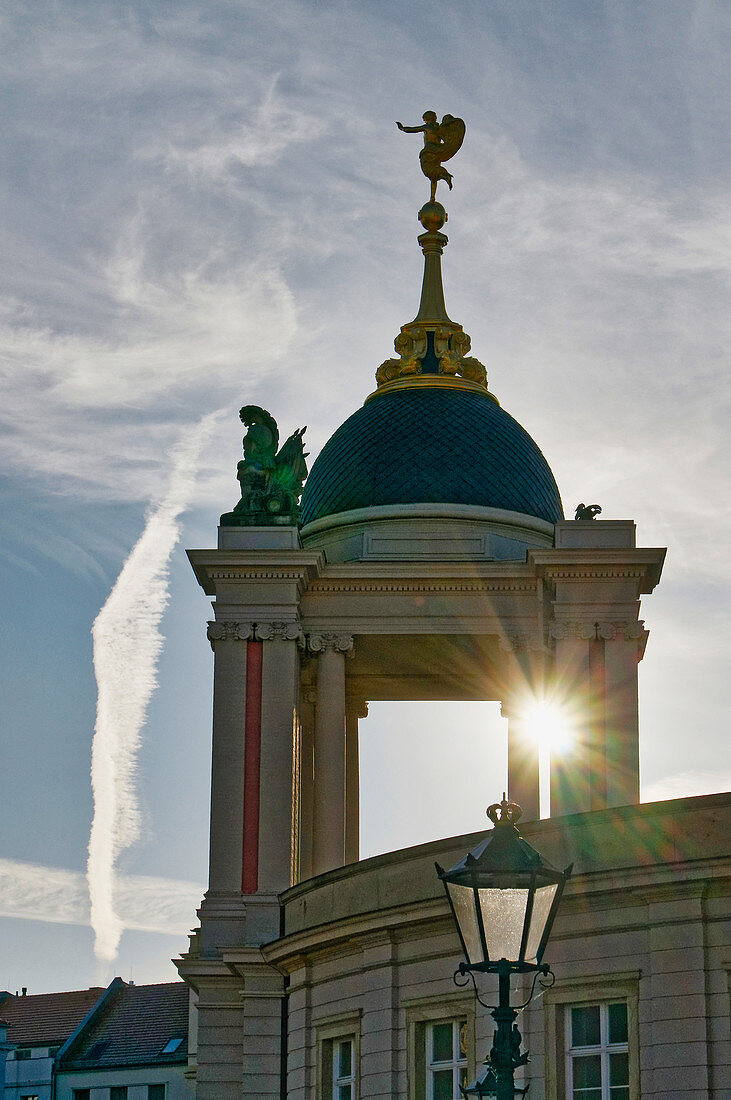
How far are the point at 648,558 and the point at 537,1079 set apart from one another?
59.0 ft


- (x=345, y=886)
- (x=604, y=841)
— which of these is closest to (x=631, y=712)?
(x=345, y=886)

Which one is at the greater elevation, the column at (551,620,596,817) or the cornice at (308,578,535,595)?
the cornice at (308,578,535,595)

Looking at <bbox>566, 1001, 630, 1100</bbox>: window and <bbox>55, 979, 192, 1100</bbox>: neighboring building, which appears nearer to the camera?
<bbox>566, 1001, 630, 1100</bbox>: window

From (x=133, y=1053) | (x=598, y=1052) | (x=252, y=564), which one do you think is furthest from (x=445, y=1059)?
(x=133, y=1053)

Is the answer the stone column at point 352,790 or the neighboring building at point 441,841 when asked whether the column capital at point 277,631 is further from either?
the stone column at point 352,790

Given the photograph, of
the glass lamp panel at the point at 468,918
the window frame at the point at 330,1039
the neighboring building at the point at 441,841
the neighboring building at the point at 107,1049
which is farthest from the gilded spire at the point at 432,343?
the neighboring building at the point at 107,1049

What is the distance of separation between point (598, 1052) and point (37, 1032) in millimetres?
64097

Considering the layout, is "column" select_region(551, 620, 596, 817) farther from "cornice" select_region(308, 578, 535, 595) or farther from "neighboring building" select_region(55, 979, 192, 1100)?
"neighboring building" select_region(55, 979, 192, 1100)

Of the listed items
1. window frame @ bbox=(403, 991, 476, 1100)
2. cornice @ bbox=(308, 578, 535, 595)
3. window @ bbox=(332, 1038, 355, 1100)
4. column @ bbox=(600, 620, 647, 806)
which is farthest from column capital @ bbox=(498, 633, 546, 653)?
window frame @ bbox=(403, 991, 476, 1100)

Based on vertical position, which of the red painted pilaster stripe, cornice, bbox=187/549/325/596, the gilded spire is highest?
the gilded spire

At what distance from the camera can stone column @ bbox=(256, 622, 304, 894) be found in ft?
131

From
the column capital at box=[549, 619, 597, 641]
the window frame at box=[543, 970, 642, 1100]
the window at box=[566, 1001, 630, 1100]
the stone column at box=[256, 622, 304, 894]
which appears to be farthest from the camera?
the column capital at box=[549, 619, 597, 641]

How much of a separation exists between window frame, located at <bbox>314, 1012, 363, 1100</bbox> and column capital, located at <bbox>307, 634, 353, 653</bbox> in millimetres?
13112

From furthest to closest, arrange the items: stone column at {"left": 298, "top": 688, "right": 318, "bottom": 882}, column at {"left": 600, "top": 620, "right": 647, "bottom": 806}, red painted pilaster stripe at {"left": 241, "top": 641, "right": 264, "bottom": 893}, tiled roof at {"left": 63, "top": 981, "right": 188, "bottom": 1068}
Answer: tiled roof at {"left": 63, "top": 981, "right": 188, "bottom": 1068} < stone column at {"left": 298, "top": 688, "right": 318, "bottom": 882} < column at {"left": 600, "top": 620, "right": 647, "bottom": 806} < red painted pilaster stripe at {"left": 241, "top": 641, "right": 264, "bottom": 893}
